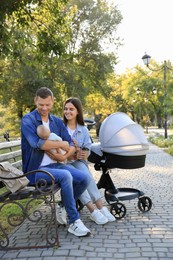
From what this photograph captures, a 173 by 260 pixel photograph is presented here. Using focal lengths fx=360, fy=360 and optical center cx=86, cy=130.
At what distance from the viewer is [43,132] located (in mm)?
4293

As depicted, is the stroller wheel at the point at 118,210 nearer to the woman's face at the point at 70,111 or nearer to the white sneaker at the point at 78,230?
the white sneaker at the point at 78,230

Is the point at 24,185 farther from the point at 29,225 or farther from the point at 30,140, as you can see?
the point at 29,225

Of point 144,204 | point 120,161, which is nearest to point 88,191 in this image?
point 120,161

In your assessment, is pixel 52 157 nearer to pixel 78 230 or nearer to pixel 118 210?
pixel 78 230

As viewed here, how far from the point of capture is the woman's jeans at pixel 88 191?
15.9ft

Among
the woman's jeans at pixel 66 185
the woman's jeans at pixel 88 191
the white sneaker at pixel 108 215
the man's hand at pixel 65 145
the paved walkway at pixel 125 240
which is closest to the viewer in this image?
the paved walkway at pixel 125 240

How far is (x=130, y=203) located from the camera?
6113 mm

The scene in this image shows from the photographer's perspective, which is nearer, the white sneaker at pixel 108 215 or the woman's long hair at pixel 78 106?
the white sneaker at pixel 108 215

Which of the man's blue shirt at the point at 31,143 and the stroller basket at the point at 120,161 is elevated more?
the man's blue shirt at the point at 31,143

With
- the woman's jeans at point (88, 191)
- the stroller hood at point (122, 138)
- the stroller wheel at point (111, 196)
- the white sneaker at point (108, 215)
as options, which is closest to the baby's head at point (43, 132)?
the woman's jeans at point (88, 191)

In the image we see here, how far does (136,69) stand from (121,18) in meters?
26.8

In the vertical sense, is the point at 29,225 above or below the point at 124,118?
below

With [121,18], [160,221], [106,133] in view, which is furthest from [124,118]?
[121,18]

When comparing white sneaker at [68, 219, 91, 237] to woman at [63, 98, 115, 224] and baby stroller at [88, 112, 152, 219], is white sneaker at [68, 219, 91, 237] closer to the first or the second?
woman at [63, 98, 115, 224]
